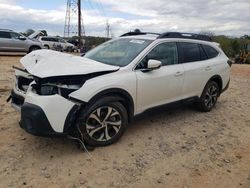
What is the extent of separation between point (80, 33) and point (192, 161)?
37600mm

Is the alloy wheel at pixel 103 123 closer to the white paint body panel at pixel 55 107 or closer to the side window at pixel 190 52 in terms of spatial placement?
the white paint body panel at pixel 55 107

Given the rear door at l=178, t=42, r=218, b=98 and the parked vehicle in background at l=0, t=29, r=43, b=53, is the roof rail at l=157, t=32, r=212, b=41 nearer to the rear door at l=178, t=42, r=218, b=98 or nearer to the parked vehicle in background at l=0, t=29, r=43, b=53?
the rear door at l=178, t=42, r=218, b=98

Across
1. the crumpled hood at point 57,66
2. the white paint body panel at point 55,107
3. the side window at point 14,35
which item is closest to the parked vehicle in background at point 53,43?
the side window at point 14,35

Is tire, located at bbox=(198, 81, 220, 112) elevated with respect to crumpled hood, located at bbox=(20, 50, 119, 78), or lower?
lower

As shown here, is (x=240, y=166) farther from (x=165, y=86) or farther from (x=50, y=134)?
(x=50, y=134)

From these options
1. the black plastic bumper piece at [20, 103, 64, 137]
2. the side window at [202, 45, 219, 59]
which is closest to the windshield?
the black plastic bumper piece at [20, 103, 64, 137]

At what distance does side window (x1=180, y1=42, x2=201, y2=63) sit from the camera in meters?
5.96

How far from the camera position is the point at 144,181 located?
3.84 meters

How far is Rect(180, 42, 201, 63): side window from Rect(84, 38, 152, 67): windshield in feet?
2.93

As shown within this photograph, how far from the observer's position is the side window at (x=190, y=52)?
5.96 metres

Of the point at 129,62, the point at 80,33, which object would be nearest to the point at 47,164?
the point at 129,62

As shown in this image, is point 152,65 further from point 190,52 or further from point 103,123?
point 190,52

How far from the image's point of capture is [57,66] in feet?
14.4

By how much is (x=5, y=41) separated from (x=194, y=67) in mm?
15077
